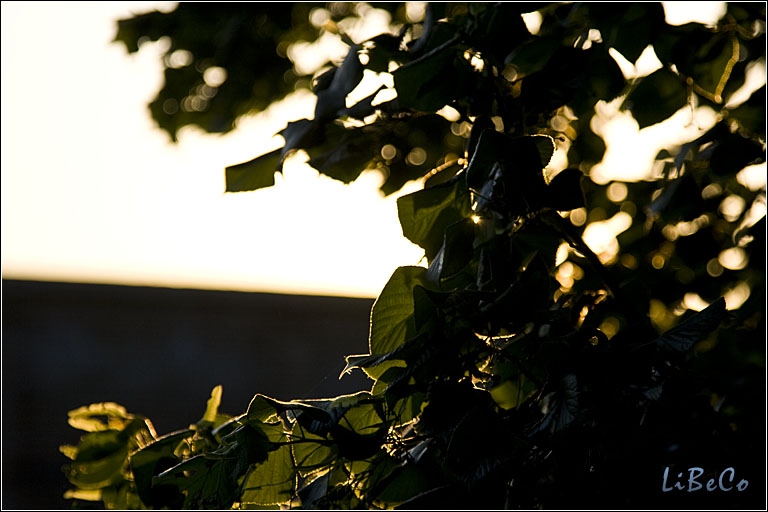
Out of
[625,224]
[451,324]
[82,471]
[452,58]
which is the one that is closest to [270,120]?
[625,224]

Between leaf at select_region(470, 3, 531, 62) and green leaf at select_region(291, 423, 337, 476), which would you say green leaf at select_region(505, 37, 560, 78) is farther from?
green leaf at select_region(291, 423, 337, 476)

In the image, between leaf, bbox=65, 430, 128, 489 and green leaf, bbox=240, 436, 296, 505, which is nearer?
green leaf, bbox=240, 436, 296, 505

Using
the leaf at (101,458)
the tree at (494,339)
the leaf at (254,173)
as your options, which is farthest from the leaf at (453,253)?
the leaf at (101,458)

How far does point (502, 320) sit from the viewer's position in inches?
21.0

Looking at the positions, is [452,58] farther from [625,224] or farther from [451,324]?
[625,224]

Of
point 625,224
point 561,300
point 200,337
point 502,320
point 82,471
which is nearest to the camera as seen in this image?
point 502,320

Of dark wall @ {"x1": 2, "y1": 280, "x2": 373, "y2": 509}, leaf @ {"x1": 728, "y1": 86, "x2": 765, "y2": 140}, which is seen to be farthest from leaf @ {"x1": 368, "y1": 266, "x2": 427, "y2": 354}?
dark wall @ {"x1": 2, "y1": 280, "x2": 373, "y2": 509}

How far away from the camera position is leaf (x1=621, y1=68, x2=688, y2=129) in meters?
0.84

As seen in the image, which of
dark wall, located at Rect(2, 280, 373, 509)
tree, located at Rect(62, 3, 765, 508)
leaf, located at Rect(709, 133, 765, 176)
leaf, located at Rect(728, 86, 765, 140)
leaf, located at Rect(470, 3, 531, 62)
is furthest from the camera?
dark wall, located at Rect(2, 280, 373, 509)

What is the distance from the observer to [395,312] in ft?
1.89

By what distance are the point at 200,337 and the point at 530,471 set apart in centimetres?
228

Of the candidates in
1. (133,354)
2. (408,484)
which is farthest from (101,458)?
(133,354)

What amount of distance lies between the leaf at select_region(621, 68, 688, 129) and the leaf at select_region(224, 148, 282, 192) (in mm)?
468

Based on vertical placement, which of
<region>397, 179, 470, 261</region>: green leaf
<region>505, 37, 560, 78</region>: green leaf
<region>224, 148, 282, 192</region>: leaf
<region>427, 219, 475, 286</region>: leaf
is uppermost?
<region>505, 37, 560, 78</region>: green leaf
